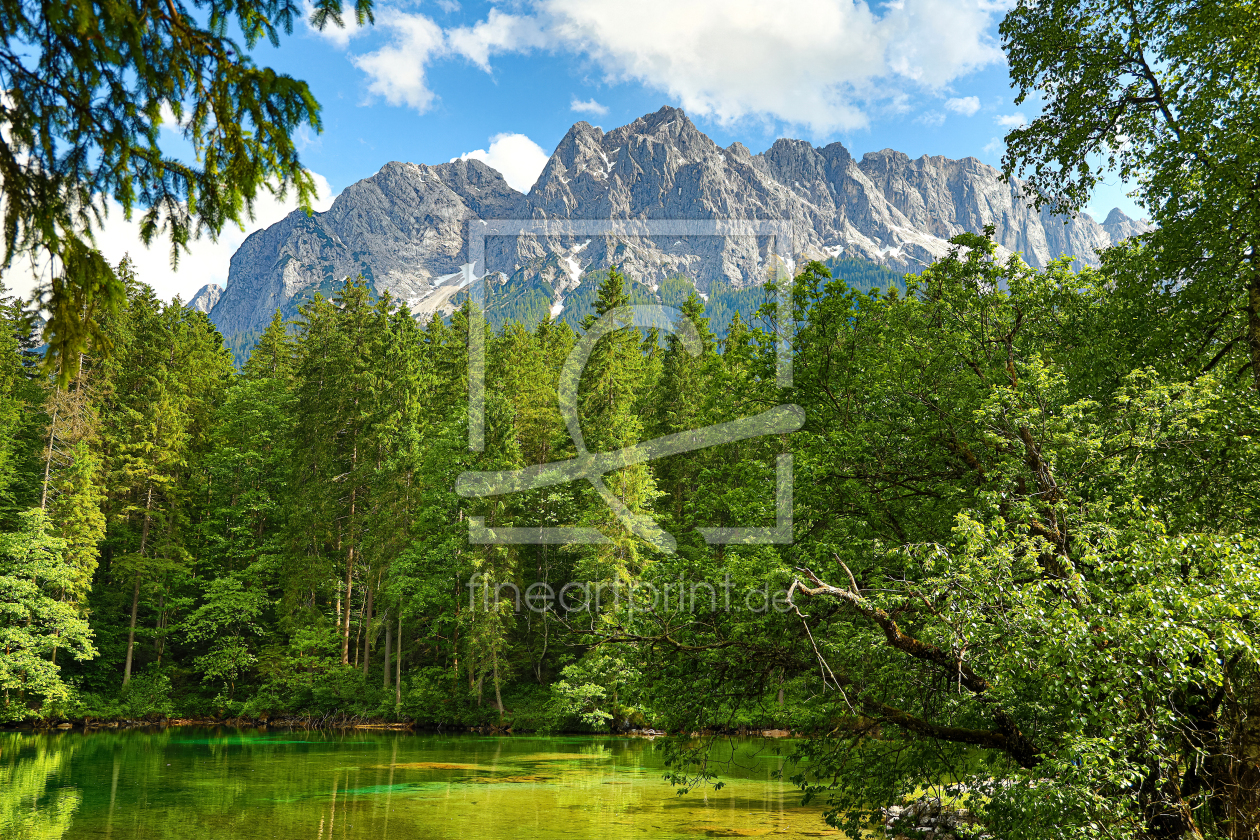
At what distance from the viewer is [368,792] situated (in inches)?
655

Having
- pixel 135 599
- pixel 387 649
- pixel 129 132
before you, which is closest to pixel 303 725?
pixel 387 649

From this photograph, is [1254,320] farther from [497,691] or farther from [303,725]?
[303,725]

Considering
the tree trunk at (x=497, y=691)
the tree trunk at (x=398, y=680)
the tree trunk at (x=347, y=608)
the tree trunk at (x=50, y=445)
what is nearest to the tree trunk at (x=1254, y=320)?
the tree trunk at (x=497, y=691)

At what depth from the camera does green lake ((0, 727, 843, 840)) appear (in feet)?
43.0

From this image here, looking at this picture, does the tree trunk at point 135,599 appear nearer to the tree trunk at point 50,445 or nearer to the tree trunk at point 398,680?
the tree trunk at point 50,445

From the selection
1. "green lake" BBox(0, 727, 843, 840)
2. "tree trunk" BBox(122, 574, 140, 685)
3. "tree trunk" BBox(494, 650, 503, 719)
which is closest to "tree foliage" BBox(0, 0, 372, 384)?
"green lake" BBox(0, 727, 843, 840)

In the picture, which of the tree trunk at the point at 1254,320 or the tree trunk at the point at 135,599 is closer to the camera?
the tree trunk at the point at 1254,320

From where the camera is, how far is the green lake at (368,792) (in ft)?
43.0

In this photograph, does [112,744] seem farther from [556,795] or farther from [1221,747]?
[1221,747]

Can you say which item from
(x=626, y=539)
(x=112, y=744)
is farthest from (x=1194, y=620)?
(x=112, y=744)

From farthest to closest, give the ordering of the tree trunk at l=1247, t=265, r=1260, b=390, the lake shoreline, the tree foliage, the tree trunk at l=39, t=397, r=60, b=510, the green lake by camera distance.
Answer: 1. the lake shoreline
2. the tree trunk at l=39, t=397, r=60, b=510
3. the green lake
4. the tree trunk at l=1247, t=265, r=1260, b=390
5. the tree foliage

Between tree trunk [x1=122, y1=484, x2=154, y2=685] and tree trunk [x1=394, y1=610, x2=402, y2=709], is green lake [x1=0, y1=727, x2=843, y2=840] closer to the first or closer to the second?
tree trunk [x1=394, y1=610, x2=402, y2=709]

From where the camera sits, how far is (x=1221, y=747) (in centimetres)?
642

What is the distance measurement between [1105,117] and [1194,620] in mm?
7448
